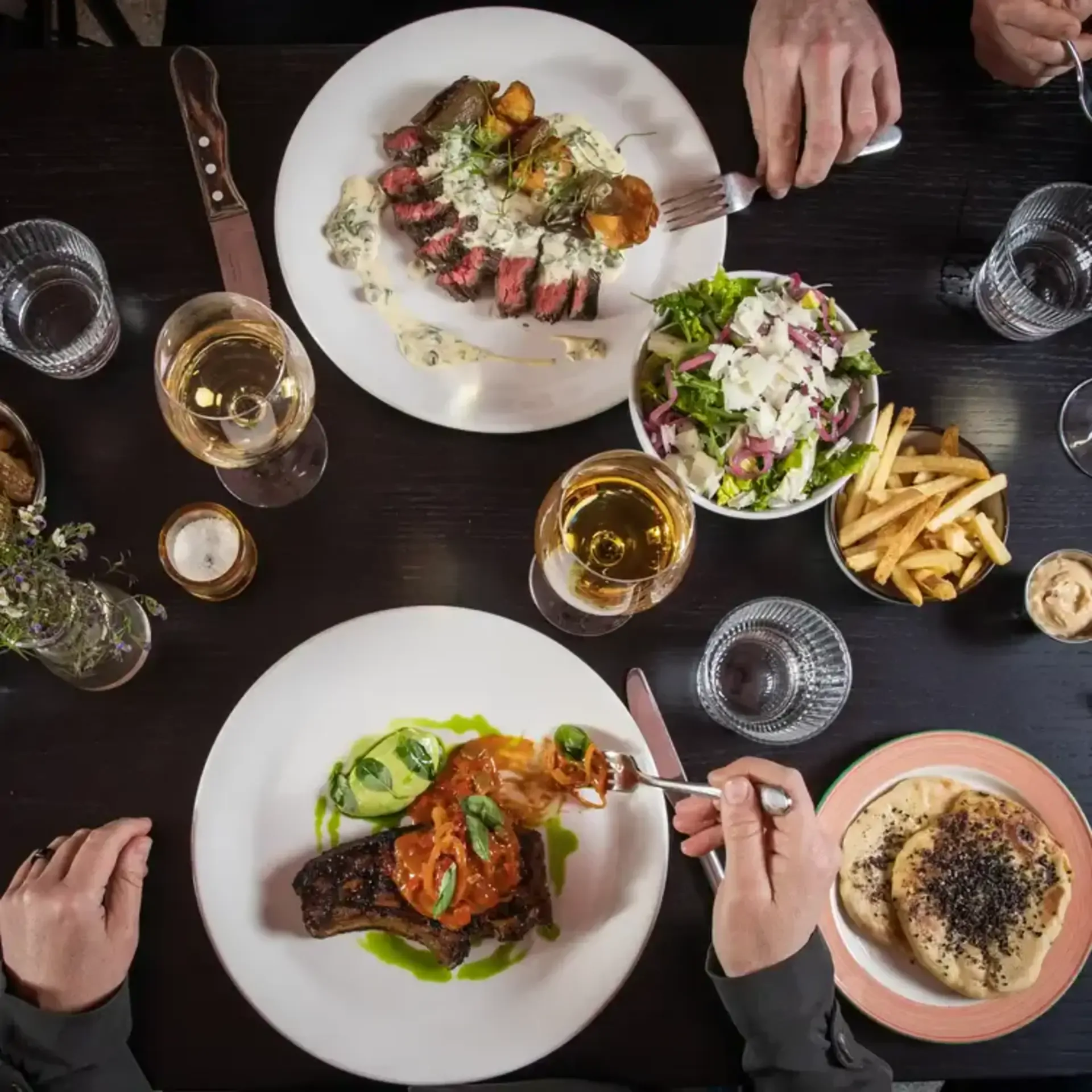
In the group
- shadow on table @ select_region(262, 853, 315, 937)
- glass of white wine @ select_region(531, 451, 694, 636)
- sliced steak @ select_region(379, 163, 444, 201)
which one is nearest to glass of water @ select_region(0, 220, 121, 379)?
sliced steak @ select_region(379, 163, 444, 201)

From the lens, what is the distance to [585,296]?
1.89 metres

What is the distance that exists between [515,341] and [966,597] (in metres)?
1.02

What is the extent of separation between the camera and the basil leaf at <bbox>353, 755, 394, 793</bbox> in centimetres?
173

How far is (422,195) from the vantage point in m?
1.90

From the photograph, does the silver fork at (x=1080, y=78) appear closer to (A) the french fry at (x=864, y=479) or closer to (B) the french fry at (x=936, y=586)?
(A) the french fry at (x=864, y=479)

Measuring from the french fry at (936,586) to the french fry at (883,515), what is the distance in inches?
4.7

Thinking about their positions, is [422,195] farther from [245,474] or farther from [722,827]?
[722,827]

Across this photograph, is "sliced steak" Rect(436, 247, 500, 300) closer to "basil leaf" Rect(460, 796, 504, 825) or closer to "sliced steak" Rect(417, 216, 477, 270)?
"sliced steak" Rect(417, 216, 477, 270)

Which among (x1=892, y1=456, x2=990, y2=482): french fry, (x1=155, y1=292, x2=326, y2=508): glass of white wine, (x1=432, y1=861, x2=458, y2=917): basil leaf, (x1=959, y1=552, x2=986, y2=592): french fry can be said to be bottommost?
(x1=432, y1=861, x2=458, y2=917): basil leaf

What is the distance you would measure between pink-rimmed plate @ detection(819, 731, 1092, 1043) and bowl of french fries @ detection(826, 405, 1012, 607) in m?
0.30

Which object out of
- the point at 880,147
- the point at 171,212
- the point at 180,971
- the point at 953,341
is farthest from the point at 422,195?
the point at 180,971

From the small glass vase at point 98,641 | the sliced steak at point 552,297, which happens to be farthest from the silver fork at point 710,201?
the small glass vase at point 98,641

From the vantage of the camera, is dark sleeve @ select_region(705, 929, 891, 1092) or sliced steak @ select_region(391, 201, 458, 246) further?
sliced steak @ select_region(391, 201, 458, 246)

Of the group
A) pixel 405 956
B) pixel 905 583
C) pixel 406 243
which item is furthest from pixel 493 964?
pixel 406 243
